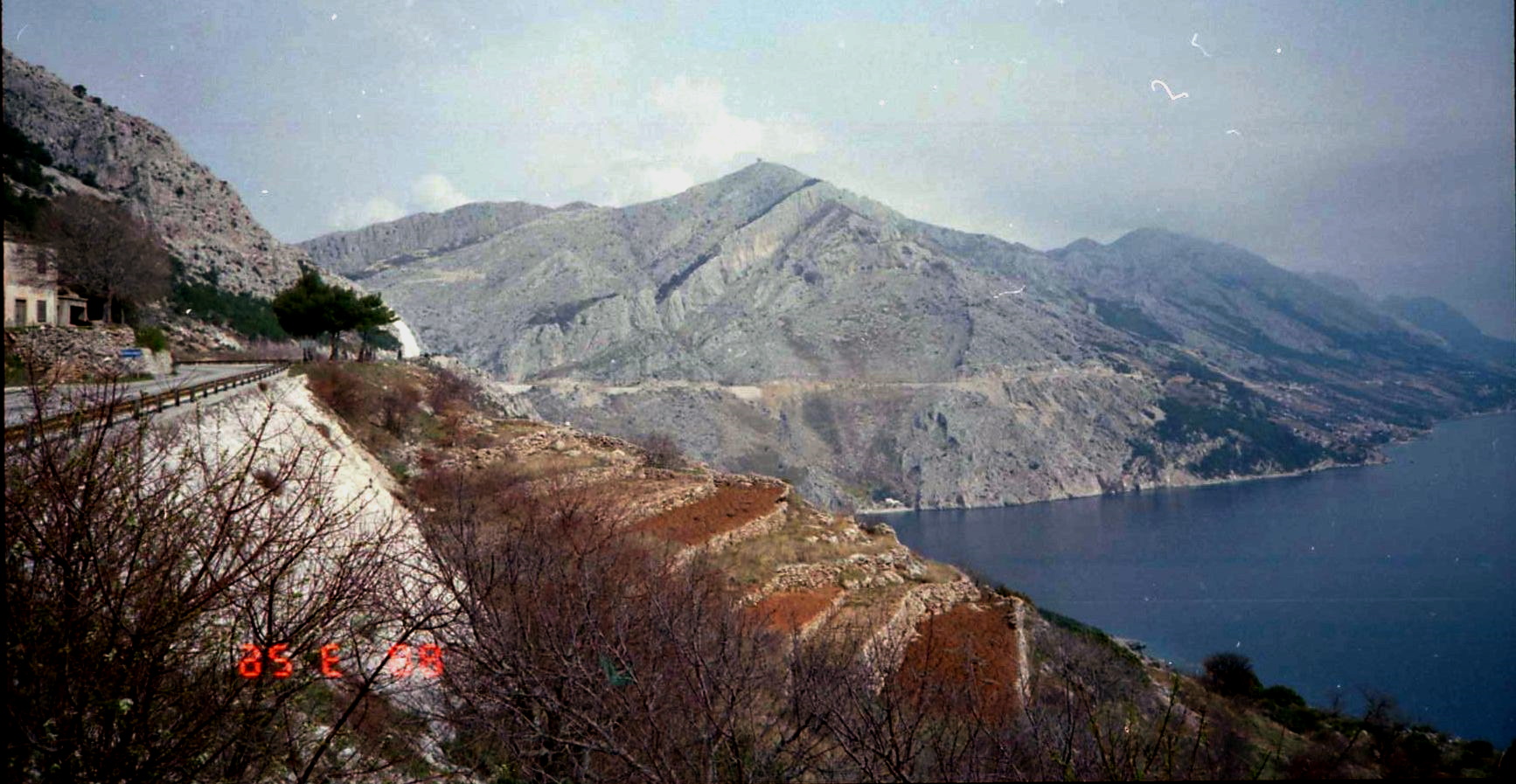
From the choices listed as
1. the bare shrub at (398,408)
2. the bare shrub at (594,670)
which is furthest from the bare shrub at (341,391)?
the bare shrub at (594,670)

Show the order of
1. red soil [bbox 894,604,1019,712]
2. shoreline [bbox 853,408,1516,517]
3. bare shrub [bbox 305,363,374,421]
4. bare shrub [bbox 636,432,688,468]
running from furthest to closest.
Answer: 1. shoreline [bbox 853,408,1516,517]
2. bare shrub [bbox 636,432,688,468]
3. bare shrub [bbox 305,363,374,421]
4. red soil [bbox 894,604,1019,712]

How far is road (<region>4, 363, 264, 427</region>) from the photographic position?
5078 millimetres

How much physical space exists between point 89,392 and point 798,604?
1488cm

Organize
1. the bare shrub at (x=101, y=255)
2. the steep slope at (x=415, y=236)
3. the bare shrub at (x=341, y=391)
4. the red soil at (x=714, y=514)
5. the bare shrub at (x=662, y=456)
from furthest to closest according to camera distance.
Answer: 1. the steep slope at (x=415, y=236)
2. the bare shrub at (x=662, y=456)
3. the bare shrub at (x=101, y=255)
4. the bare shrub at (x=341, y=391)
5. the red soil at (x=714, y=514)

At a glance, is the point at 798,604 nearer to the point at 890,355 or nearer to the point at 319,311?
the point at 319,311

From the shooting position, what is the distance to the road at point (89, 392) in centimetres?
508

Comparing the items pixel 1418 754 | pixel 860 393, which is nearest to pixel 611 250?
pixel 860 393

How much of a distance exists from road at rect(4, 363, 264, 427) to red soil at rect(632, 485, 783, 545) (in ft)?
32.9

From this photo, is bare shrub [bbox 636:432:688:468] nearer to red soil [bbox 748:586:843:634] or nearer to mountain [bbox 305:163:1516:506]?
red soil [bbox 748:586:843:634]

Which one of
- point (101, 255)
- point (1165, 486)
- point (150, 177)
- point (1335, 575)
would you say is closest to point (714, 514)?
point (101, 255)

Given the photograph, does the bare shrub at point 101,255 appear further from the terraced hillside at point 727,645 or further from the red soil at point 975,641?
the red soil at point 975,641

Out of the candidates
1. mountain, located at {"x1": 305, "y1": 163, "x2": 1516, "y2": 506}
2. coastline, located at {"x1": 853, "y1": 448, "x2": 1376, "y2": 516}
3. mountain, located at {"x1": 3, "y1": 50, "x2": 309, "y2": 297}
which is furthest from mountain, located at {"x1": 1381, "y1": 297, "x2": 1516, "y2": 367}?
mountain, located at {"x1": 3, "y1": 50, "x2": 309, "y2": 297}

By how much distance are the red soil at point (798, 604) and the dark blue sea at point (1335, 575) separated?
1124 inches

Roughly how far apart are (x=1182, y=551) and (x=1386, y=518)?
17.1 metres
